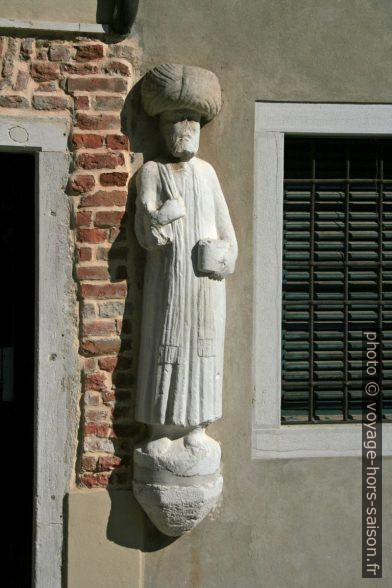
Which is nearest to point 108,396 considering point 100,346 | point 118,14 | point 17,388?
point 100,346

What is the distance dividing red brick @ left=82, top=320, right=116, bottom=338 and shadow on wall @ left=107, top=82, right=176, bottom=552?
0.06 metres

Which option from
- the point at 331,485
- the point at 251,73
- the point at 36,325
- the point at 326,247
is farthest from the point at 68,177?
the point at 331,485

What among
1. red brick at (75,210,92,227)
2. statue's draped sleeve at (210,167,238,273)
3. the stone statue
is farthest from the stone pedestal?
red brick at (75,210,92,227)

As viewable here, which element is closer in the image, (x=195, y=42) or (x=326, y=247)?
(x=195, y=42)

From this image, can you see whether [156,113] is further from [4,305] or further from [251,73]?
[4,305]

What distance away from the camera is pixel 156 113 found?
14.5 feet

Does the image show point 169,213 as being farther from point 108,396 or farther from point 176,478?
point 176,478

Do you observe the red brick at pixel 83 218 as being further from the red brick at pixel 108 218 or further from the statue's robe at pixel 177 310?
the statue's robe at pixel 177 310

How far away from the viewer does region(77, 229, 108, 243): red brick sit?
4421 millimetres

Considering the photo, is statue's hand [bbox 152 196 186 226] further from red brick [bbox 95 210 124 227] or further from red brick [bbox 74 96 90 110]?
red brick [bbox 74 96 90 110]

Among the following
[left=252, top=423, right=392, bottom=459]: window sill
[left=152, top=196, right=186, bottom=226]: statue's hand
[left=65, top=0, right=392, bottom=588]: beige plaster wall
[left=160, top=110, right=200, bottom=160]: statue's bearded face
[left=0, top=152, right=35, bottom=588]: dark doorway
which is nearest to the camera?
[left=152, top=196, right=186, bottom=226]: statue's hand

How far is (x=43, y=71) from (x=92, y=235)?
826 mm

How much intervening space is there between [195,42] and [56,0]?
72 cm

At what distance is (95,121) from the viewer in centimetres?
441
